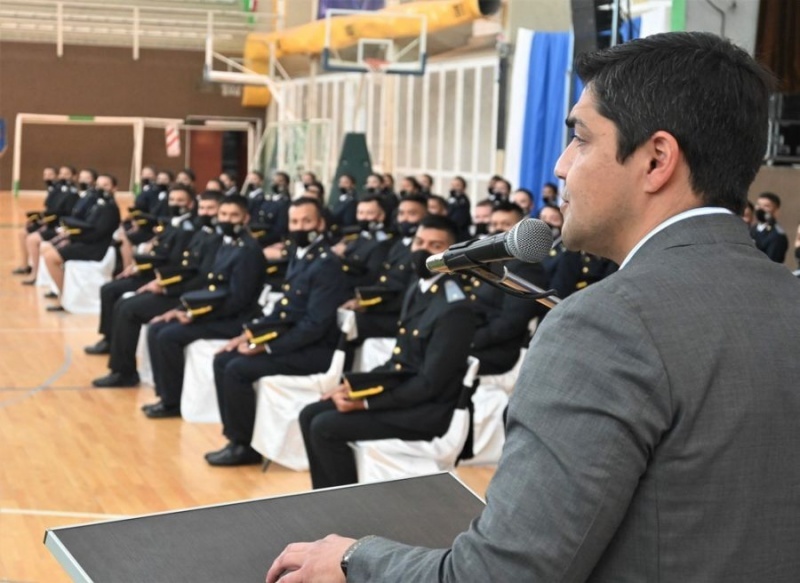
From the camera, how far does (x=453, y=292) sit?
459cm

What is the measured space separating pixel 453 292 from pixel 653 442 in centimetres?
360

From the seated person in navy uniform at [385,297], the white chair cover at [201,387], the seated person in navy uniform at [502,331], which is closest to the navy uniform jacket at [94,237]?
the seated person in navy uniform at [385,297]

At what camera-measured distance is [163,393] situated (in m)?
6.68

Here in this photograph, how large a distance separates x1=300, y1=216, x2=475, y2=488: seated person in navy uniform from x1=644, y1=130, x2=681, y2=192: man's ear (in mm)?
3388

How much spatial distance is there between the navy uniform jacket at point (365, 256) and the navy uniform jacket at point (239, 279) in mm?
950

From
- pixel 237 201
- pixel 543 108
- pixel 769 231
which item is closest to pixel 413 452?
pixel 237 201

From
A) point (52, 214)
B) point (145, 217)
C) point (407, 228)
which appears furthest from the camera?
point (52, 214)

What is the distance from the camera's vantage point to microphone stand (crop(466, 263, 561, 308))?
63.7 inches

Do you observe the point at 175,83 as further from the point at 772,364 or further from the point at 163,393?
the point at 772,364

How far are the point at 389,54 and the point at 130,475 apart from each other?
10.9m

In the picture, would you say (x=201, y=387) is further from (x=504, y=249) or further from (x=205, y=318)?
(x=504, y=249)

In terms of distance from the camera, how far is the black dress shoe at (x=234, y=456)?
5.64 metres

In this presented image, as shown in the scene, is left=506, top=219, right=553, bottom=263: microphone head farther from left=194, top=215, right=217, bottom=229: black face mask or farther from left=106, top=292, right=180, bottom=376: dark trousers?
left=194, top=215, right=217, bottom=229: black face mask

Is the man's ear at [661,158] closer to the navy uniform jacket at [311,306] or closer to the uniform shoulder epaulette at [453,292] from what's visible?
the uniform shoulder epaulette at [453,292]
